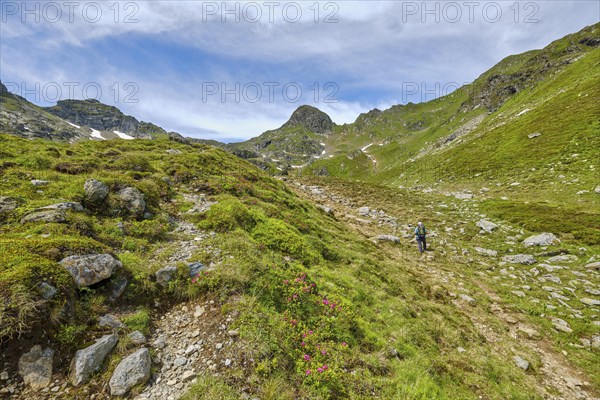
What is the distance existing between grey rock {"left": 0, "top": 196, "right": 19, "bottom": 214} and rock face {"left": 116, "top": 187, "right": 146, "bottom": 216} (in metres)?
3.42

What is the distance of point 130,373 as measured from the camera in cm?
551

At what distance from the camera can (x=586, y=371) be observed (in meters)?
9.52

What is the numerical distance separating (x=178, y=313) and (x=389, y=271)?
11.4 metres

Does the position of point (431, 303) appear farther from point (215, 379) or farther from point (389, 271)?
point (215, 379)

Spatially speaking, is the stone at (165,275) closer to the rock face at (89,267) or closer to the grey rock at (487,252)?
the rock face at (89,267)

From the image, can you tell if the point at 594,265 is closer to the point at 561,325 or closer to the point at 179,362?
the point at 561,325

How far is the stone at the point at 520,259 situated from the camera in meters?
16.5

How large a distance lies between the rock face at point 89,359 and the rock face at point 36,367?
1.26 ft

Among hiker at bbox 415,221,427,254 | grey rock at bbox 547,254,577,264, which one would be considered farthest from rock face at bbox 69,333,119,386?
grey rock at bbox 547,254,577,264

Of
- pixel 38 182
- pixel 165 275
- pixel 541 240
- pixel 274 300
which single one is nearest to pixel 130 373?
pixel 165 275

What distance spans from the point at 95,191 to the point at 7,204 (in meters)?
2.77

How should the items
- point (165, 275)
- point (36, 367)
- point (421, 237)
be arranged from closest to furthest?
1. point (36, 367)
2. point (165, 275)
3. point (421, 237)

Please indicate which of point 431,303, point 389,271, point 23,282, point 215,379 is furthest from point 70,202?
point 431,303

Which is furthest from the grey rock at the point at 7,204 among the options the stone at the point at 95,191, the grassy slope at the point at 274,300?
the stone at the point at 95,191
